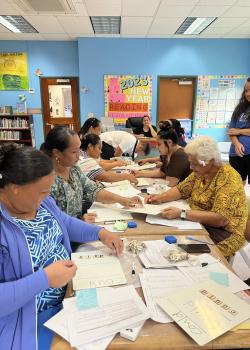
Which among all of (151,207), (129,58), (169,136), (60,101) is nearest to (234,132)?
(169,136)

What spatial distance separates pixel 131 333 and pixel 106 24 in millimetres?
5438

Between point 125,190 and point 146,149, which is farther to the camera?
point 146,149

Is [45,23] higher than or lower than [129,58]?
higher

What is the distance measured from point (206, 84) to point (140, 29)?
2.00m

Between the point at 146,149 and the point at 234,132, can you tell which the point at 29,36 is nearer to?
the point at 146,149

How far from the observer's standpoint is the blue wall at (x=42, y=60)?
245 inches

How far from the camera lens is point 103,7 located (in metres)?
4.18

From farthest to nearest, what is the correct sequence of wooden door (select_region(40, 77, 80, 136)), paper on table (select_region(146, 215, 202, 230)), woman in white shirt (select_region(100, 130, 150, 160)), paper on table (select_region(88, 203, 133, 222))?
wooden door (select_region(40, 77, 80, 136)) < woman in white shirt (select_region(100, 130, 150, 160)) < paper on table (select_region(88, 203, 133, 222)) < paper on table (select_region(146, 215, 202, 230))

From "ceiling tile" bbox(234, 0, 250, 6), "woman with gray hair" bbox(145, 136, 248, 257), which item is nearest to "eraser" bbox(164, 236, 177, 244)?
"woman with gray hair" bbox(145, 136, 248, 257)

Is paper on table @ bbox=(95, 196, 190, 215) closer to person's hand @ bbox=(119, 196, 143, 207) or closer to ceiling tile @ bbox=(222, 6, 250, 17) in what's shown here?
person's hand @ bbox=(119, 196, 143, 207)

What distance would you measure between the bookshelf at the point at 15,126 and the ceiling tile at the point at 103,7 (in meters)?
2.98

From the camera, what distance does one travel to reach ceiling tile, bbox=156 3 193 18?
13.7ft

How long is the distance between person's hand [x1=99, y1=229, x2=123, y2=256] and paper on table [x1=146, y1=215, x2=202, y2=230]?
0.36 metres

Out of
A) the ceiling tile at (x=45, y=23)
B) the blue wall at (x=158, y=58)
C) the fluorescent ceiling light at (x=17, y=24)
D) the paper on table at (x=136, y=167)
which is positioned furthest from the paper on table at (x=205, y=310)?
the blue wall at (x=158, y=58)
